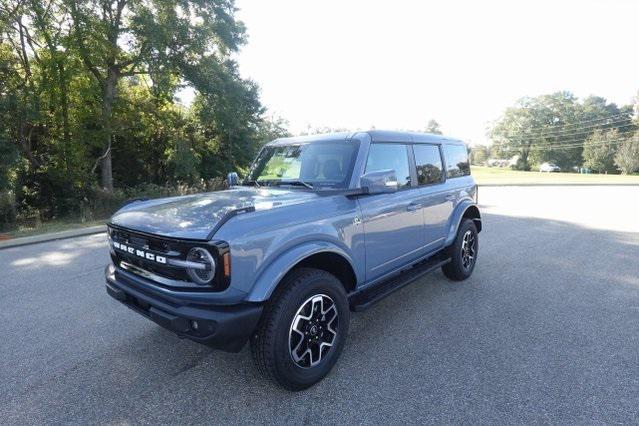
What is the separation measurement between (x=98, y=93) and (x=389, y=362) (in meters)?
17.9

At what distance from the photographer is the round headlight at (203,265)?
228cm

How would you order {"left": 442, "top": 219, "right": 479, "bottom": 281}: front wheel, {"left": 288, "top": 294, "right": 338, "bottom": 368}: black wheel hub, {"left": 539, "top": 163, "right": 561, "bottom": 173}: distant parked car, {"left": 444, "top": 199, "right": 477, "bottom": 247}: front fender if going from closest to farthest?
{"left": 288, "top": 294, "right": 338, "bottom": 368}: black wheel hub → {"left": 444, "top": 199, "right": 477, "bottom": 247}: front fender → {"left": 442, "top": 219, "right": 479, "bottom": 281}: front wheel → {"left": 539, "top": 163, "right": 561, "bottom": 173}: distant parked car

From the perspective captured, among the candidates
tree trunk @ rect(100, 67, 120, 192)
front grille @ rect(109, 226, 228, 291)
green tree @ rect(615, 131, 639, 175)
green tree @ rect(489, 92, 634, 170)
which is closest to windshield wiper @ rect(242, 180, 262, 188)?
front grille @ rect(109, 226, 228, 291)

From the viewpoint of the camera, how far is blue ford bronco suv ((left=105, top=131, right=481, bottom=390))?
2312 millimetres

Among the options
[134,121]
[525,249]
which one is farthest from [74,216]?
[525,249]

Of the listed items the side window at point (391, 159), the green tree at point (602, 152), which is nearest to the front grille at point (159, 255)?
the side window at point (391, 159)

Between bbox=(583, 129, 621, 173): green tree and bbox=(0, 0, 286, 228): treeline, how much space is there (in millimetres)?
63245

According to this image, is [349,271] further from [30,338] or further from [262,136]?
[262,136]

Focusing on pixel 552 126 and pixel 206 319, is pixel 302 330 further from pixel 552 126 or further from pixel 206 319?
pixel 552 126

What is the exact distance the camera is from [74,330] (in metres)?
3.69

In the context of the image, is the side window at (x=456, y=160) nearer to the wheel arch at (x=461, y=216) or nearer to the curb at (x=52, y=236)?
the wheel arch at (x=461, y=216)

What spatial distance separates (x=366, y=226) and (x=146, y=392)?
2.15 m

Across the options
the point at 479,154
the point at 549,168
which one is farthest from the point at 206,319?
the point at 479,154

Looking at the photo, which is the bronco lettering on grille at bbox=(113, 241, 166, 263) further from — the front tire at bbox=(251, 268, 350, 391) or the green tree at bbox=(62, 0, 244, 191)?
the green tree at bbox=(62, 0, 244, 191)
